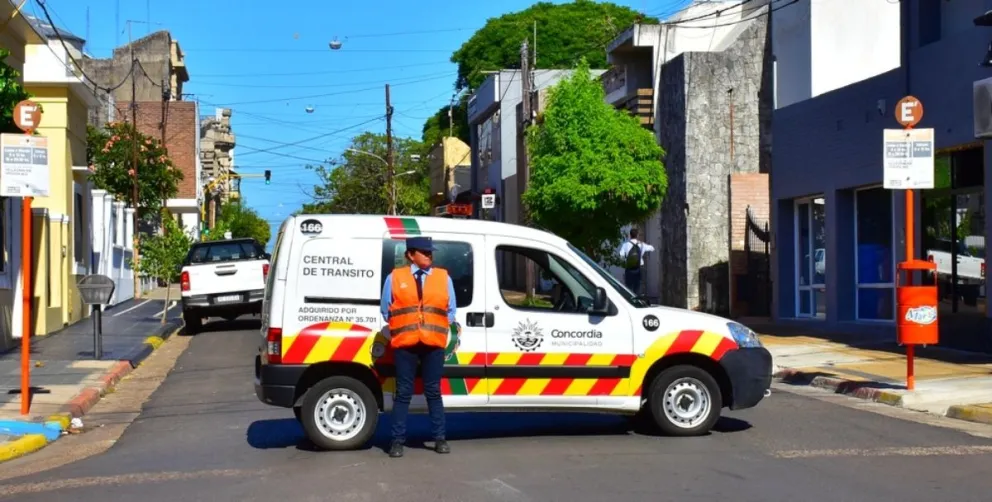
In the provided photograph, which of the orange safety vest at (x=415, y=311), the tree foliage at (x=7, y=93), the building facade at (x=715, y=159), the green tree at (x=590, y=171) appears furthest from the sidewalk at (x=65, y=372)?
the building facade at (x=715, y=159)

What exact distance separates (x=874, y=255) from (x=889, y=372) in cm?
648

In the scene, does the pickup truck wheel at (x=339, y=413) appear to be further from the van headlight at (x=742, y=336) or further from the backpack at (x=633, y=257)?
the backpack at (x=633, y=257)

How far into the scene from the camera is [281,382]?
31.5 feet

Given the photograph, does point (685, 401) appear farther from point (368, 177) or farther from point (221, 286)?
point (368, 177)

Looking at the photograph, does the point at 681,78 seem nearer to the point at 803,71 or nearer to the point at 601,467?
the point at 803,71

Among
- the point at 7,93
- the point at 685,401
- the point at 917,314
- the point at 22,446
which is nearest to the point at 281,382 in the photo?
the point at 22,446

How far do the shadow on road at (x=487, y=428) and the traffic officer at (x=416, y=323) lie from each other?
0.76 metres

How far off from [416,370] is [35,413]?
5.02 meters

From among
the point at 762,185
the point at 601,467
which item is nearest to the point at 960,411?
the point at 601,467

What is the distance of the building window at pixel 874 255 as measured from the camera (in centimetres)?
2050

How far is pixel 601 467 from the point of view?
8719 millimetres

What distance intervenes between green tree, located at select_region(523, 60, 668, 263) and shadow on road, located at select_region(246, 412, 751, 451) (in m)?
16.4

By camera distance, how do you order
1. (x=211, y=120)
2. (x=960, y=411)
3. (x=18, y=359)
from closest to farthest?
(x=960, y=411)
(x=18, y=359)
(x=211, y=120)

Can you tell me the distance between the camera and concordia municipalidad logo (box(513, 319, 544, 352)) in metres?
9.92
